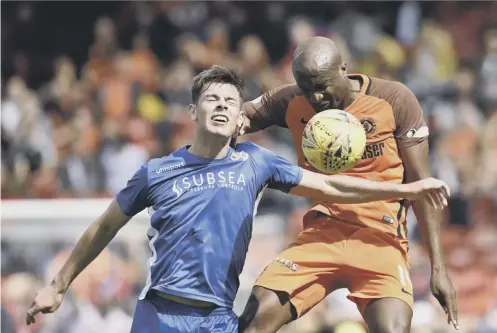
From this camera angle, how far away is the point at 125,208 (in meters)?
6.39

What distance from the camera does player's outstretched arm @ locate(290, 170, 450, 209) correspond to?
6.35 m

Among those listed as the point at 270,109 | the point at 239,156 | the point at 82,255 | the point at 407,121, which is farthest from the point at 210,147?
the point at 407,121

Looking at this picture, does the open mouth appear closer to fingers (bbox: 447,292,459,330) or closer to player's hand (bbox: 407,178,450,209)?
player's hand (bbox: 407,178,450,209)

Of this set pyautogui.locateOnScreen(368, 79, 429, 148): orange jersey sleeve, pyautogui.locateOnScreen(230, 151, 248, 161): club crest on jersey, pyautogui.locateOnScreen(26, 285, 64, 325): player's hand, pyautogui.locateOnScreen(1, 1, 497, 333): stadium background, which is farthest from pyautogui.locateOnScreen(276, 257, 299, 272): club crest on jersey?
pyautogui.locateOnScreen(1, 1, 497, 333): stadium background

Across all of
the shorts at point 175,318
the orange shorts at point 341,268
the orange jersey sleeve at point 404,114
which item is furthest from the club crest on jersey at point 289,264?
the orange jersey sleeve at point 404,114

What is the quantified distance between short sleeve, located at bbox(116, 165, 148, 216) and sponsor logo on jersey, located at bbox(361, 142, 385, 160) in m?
1.51

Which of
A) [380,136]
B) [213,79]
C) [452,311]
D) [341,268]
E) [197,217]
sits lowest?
[452,311]

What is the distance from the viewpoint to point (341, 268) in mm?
7055

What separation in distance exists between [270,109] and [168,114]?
Answer: 25.6 ft

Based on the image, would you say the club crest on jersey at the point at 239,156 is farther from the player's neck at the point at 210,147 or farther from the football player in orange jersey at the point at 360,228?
the football player in orange jersey at the point at 360,228

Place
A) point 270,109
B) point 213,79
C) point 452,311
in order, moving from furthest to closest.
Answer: point 270,109, point 452,311, point 213,79

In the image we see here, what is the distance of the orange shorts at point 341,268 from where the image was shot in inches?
275

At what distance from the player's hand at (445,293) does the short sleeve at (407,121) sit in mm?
869

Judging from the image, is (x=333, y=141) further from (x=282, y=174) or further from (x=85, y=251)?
(x=85, y=251)
